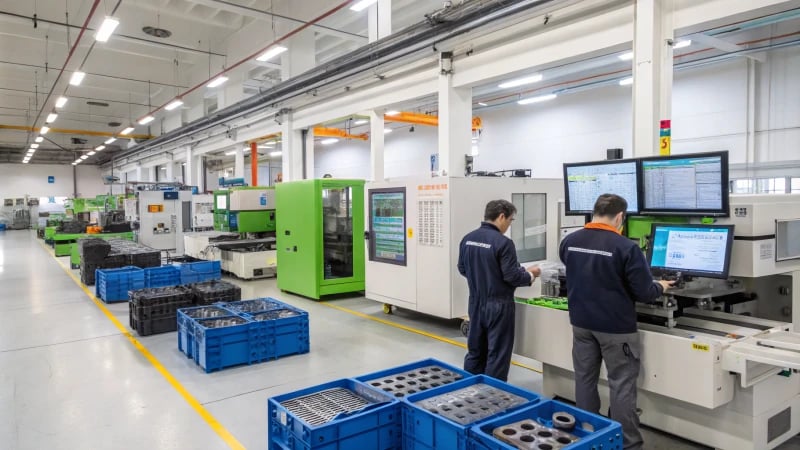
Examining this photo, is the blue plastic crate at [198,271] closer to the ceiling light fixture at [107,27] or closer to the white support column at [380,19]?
the ceiling light fixture at [107,27]

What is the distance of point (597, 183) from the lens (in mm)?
3361

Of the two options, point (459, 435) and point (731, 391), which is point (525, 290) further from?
point (459, 435)

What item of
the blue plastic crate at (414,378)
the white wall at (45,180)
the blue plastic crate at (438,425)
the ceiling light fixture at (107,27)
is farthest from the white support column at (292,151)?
the white wall at (45,180)

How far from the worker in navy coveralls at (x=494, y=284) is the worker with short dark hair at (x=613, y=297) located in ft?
1.95

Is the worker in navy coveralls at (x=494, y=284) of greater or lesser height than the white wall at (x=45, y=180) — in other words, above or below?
below

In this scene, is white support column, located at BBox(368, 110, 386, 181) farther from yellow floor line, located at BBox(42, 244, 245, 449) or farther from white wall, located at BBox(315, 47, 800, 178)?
yellow floor line, located at BBox(42, 244, 245, 449)

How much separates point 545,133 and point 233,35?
7.24 meters

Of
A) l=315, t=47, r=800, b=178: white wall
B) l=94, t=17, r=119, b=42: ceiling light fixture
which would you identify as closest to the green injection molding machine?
l=315, t=47, r=800, b=178: white wall

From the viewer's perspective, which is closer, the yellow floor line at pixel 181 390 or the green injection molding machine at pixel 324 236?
the yellow floor line at pixel 181 390

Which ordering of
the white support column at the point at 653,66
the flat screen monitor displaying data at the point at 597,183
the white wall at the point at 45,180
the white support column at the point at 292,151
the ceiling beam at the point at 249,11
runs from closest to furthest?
the flat screen monitor displaying data at the point at 597,183
the white support column at the point at 653,66
the ceiling beam at the point at 249,11
the white support column at the point at 292,151
the white wall at the point at 45,180

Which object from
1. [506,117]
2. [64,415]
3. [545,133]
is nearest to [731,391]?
[64,415]

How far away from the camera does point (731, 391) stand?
2.67m

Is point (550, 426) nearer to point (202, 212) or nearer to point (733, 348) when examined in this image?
point (733, 348)

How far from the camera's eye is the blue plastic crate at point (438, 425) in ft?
6.92
